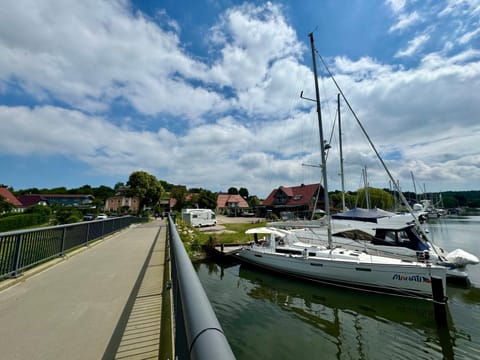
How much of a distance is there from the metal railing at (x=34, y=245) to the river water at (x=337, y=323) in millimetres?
5526

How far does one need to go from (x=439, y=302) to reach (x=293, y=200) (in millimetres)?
41704

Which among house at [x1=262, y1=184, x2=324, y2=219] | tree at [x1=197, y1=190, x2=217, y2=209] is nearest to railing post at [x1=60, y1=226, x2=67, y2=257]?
house at [x1=262, y1=184, x2=324, y2=219]

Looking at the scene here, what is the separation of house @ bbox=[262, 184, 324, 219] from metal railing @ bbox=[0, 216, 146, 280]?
126ft

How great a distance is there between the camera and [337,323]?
25.7ft

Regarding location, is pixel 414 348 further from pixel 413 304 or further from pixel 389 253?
pixel 389 253

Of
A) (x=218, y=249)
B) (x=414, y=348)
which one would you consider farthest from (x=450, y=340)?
(x=218, y=249)

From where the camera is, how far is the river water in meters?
6.30

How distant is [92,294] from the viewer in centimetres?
392

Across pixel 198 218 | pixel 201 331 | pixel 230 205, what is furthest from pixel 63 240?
pixel 230 205

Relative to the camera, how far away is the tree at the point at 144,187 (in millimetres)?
44469

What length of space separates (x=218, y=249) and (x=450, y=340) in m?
12.7

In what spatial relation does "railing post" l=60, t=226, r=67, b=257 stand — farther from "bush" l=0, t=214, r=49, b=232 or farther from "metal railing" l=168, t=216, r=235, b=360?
"bush" l=0, t=214, r=49, b=232

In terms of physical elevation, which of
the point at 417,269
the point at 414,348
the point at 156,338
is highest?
the point at 156,338

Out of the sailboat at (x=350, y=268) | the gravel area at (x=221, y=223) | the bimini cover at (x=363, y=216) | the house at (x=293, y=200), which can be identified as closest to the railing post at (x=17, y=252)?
the sailboat at (x=350, y=268)
